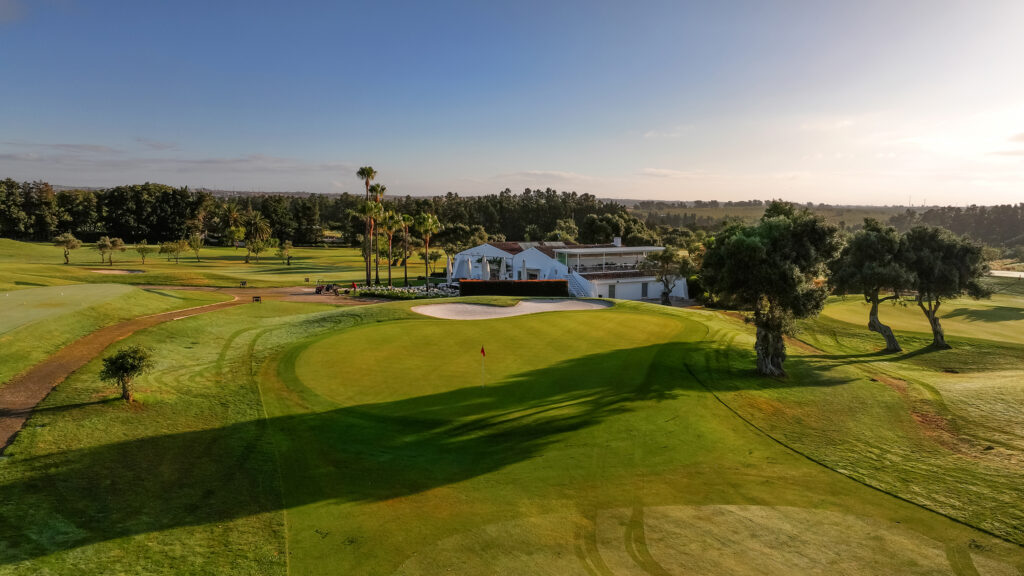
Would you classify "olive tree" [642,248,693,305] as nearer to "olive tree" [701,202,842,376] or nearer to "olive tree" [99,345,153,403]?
"olive tree" [701,202,842,376]

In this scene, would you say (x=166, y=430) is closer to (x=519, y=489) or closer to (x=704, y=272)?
(x=519, y=489)

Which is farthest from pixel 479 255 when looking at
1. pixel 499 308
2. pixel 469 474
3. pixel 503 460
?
pixel 469 474

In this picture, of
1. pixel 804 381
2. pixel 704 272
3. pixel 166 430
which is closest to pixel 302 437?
pixel 166 430

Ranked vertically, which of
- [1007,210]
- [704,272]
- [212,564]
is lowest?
[212,564]

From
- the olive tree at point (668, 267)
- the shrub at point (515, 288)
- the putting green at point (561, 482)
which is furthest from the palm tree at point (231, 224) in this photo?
the putting green at point (561, 482)

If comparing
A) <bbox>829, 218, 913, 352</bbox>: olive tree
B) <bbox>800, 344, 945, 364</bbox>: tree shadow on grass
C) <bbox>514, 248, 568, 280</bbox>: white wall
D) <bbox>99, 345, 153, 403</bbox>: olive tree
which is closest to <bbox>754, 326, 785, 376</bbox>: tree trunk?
<bbox>800, 344, 945, 364</bbox>: tree shadow on grass

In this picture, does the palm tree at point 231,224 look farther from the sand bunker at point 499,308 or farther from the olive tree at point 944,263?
the olive tree at point 944,263
